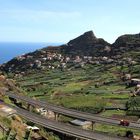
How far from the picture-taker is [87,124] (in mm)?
137000

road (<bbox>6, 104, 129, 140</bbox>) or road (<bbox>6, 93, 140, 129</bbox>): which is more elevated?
road (<bbox>6, 104, 129, 140</bbox>)

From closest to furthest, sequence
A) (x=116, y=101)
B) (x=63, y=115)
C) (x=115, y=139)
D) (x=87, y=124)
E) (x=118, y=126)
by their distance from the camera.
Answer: (x=115, y=139), (x=118, y=126), (x=87, y=124), (x=63, y=115), (x=116, y=101)

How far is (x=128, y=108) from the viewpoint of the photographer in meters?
169

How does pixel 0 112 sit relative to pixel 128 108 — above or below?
above

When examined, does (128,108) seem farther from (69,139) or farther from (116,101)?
(69,139)

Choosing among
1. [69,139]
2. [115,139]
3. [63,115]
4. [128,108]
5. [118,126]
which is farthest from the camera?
[128,108]

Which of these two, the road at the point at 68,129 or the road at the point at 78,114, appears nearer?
the road at the point at 68,129

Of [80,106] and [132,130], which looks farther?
[80,106]

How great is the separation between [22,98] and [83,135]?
63.9 meters

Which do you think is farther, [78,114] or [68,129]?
[78,114]

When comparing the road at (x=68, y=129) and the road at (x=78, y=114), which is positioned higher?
the road at (x=68, y=129)

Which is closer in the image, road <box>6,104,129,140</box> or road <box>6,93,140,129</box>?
road <box>6,104,129,140</box>

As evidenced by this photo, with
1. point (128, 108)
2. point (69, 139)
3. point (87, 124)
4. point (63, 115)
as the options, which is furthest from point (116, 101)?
point (69, 139)

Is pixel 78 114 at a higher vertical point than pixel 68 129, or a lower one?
lower
